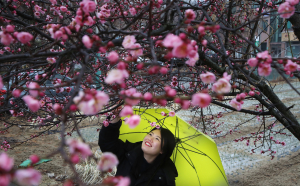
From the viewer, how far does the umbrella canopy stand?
7.64 ft

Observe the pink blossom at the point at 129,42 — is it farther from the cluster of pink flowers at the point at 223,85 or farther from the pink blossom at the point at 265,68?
the pink blossom at the point at 265,68

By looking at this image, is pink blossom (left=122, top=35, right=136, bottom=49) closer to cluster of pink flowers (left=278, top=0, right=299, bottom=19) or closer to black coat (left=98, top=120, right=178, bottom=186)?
cluster of pink flowers (left=278, top=0, right=299, bottom=19)

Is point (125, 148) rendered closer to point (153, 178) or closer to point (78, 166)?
point (153, 178)

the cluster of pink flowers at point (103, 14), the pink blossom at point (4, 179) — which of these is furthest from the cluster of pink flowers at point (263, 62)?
the pink blossom at point (4, 179)

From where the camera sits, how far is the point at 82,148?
64 centimetres

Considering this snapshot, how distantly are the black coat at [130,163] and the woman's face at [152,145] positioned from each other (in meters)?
0.17

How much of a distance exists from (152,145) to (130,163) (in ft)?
1.03

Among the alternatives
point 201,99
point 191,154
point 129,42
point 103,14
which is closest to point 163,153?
point 191,154

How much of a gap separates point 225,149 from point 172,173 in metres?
Answer: 2.98

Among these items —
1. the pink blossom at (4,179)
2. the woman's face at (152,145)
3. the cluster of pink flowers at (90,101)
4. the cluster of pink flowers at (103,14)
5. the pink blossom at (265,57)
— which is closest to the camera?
the pink blossom at (4,179)

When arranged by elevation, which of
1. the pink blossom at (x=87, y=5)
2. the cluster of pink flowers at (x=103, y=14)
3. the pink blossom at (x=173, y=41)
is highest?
the cluster of pink flowers at (x=103, y=14)

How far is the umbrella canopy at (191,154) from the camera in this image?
2330mm

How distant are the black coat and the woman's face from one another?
0.17 metres

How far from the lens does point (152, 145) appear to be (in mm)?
2279
